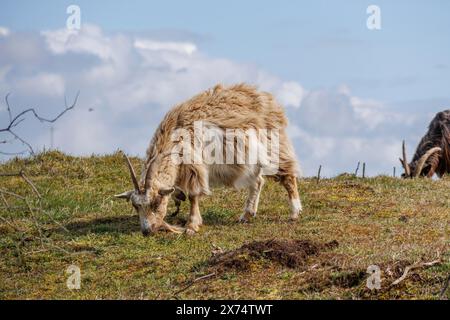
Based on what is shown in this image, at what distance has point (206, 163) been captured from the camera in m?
13.7

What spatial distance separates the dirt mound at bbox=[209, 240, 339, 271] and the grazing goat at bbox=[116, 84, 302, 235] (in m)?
2.82

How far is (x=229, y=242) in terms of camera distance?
12156 mm

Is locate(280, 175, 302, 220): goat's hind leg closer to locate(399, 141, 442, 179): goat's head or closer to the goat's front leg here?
the goat's front leg

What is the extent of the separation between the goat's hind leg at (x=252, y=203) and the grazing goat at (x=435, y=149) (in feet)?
35.1

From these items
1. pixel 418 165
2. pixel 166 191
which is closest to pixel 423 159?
pixel 418 165

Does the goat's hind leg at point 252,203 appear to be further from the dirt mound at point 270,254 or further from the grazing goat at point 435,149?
the grazing goat at point 435,149

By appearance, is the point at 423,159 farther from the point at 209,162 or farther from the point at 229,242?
the point at 229,242

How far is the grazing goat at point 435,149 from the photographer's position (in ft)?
82.5

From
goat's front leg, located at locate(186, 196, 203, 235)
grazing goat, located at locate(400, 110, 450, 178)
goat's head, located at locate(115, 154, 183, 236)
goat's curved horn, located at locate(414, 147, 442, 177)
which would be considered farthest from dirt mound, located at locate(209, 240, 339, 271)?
grazing goat, located at locate(400, 110, 450, 178)

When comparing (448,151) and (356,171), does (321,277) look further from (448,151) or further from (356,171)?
(448,151)

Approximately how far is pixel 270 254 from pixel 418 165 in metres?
14.6

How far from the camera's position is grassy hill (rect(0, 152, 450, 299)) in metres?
9.16
